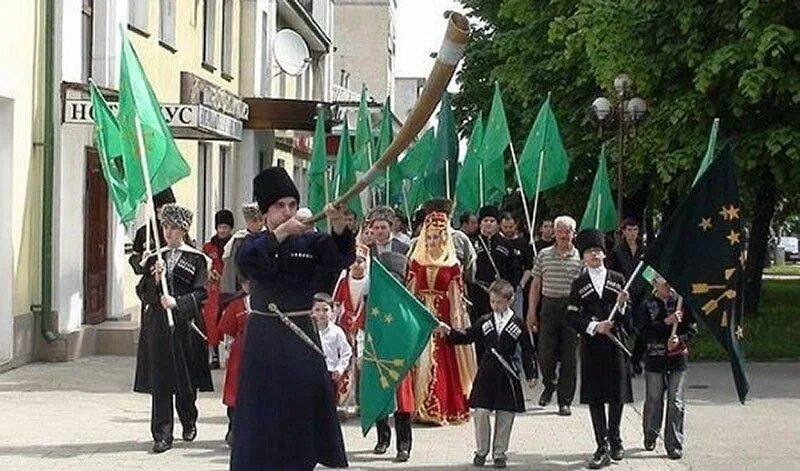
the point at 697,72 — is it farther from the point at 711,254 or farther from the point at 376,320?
the point at 376,320

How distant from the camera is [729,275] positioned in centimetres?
950

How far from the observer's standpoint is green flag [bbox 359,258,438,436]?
9.63 meters

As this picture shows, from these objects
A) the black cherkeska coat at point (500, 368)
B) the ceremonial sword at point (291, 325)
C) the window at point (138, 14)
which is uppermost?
the window at point (138, 14)

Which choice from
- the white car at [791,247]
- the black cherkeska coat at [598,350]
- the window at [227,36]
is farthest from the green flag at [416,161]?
the white car at [791,247]

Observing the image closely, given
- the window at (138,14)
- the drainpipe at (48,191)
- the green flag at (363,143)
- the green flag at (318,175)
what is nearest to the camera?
the drainpipe at (48,191)

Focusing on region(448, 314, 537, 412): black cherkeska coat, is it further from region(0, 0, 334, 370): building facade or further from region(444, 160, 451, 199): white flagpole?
region(444, 160, 451, 199): white flagpole

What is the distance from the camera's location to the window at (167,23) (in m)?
21.9

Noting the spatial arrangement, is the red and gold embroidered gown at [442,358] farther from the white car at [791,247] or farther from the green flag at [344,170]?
the white car at [791,247]

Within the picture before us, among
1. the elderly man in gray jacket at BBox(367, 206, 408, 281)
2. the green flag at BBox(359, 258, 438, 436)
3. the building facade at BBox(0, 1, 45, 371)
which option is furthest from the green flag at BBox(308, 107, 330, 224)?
the green flag at BBox(359, 258, 438, 436)

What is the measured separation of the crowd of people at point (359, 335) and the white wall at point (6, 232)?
3.00m

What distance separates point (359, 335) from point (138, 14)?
31.4 feet

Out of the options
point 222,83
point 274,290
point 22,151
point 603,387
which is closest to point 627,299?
point 603,387

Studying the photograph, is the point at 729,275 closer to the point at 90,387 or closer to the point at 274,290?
the point at 274,290

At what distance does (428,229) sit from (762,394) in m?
5.00
